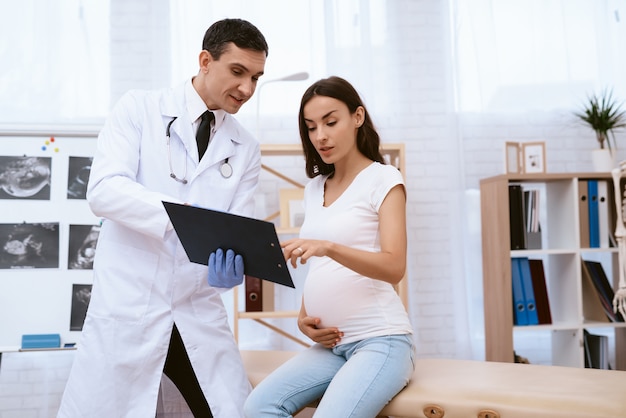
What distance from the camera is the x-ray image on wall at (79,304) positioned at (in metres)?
2.71

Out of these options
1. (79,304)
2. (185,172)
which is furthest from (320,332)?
(79,304)

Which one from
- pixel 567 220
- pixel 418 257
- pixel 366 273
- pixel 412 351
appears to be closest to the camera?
pixel 366 273

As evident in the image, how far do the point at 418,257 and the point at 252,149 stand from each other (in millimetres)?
1908

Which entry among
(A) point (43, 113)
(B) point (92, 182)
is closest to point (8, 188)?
(A) point (43, 113)

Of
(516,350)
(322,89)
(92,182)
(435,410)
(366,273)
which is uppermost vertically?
(322,89)

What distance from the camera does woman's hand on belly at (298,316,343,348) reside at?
1.70 meters

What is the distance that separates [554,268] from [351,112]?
2.12m

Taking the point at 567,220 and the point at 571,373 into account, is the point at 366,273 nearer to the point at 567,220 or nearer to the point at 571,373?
the point at 571,373

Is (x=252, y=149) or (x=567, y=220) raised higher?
(x=252, y=149)

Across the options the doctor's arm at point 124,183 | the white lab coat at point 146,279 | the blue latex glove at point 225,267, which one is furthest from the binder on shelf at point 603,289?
the doctor's arm at point 124,183

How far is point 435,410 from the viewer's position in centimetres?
159

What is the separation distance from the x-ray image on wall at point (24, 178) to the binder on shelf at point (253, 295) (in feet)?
3.49

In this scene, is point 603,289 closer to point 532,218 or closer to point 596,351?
point 596,351

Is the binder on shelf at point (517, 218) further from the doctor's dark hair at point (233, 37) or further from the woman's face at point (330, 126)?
the doctor's dark hair at point (233, 37)
